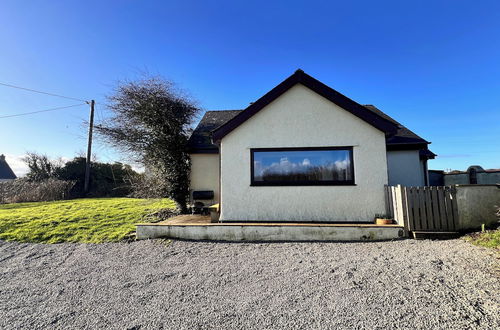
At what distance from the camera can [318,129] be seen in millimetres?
6961

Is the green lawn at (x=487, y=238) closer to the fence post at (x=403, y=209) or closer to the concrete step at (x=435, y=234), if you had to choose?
the concrete step at (x=435, y=234)

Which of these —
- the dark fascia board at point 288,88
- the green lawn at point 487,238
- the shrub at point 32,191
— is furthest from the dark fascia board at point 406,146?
the shrub at point 32,191

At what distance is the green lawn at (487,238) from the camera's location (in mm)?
4766

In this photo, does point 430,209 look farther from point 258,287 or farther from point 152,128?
point 152,128

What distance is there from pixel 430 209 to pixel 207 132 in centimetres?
975

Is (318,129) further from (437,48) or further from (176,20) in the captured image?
(437,48)

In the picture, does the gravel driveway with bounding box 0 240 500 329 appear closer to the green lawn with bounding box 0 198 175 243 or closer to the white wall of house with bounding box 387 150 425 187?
the green lawn with bounding box 0 198 175 243

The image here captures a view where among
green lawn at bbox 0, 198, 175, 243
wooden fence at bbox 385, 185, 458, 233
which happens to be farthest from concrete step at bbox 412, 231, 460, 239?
green lawn at bbox 0, 198, 175, 243

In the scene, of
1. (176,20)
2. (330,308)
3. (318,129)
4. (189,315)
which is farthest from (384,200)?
(176,20)

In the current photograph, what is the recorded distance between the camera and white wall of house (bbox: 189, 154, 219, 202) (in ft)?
34.0

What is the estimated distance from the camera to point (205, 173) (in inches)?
411

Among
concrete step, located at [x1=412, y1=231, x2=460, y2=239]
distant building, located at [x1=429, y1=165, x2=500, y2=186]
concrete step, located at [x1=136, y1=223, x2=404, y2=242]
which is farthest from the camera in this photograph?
distant building, located at [x1=429, y1=165, x2=500, y2=186]

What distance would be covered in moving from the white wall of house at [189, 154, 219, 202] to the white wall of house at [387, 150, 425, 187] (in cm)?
805

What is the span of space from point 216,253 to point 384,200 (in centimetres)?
528
